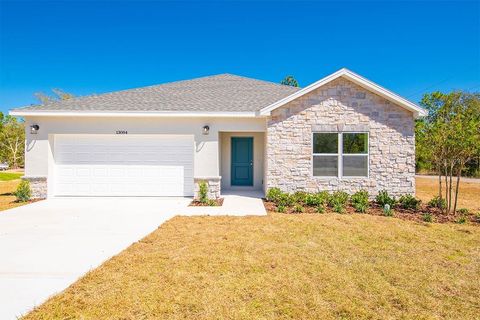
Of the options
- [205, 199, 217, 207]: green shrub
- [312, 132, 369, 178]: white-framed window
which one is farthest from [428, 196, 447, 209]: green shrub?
[205, 199, 217, 207]: green shrub

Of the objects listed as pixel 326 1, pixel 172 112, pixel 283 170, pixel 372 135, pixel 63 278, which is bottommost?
pixel 63 278

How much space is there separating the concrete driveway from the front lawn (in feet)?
1.18

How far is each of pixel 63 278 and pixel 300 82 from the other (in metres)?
33.1

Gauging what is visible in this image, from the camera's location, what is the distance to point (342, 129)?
9.77 metres

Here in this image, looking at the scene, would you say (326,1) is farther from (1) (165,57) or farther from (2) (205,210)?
(1) (165,57)

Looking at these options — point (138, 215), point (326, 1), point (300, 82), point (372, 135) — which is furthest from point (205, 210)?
point (300, 82)

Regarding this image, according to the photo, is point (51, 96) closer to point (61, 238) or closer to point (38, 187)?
point (38, 187)

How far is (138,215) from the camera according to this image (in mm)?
7676

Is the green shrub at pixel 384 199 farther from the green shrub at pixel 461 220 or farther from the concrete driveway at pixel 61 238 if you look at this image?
the concrete driveway at pixel 61 238

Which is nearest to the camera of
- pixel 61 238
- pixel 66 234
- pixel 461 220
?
pixel 61 238

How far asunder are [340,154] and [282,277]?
699 cm

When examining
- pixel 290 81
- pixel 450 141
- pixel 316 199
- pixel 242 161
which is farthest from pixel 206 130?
pixel 290 81

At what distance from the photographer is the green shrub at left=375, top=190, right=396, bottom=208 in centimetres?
921

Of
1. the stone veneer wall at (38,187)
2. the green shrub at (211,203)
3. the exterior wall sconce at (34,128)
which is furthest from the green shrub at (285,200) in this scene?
the exterior wall sconce at (34,128)
